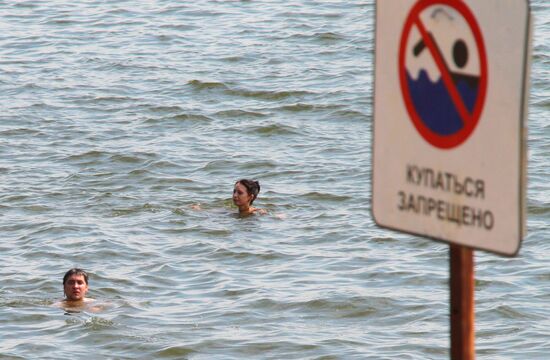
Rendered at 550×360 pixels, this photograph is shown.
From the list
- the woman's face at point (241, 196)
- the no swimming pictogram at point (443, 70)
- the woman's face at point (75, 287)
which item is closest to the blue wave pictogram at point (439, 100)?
the no swimming pictogram at point (443, 70)

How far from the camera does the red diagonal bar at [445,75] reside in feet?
11.9

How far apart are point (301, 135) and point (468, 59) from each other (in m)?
16.9

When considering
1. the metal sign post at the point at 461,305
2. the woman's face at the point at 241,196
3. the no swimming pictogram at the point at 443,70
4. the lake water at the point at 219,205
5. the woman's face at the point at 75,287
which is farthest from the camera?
the woman's face at the point at 241,196

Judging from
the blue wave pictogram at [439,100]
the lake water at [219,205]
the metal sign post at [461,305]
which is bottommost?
the lake water at [219,205]

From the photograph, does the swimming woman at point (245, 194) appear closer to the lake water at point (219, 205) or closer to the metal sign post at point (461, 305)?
the lake water at point (219, 205)

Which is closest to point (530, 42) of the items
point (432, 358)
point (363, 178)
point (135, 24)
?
point (432, 358)

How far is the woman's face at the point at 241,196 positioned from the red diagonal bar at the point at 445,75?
13.0 m

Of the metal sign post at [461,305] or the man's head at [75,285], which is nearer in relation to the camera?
the metal sign post at [461,305]

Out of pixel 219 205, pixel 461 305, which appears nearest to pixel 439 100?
pixel 461 305

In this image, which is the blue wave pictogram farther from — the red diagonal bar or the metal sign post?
the metal sign post

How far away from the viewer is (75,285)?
44.0 ft

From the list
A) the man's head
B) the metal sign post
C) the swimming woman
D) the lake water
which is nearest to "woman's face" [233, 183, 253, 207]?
the swimming woman

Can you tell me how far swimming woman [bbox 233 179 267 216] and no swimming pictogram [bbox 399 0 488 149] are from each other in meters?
12.9

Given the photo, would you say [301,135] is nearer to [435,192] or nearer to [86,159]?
[86,159]
